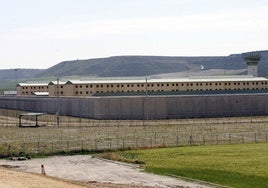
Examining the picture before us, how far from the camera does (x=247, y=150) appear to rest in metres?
54.2

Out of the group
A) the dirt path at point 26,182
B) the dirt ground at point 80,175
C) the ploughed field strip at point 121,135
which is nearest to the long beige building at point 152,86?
the ploughed field strip at point 121,135

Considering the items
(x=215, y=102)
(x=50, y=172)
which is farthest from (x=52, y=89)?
(x=50, y=172)

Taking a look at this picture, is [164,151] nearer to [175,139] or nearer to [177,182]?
[175,139]

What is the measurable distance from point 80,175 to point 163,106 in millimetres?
55486

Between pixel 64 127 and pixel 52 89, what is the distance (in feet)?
189

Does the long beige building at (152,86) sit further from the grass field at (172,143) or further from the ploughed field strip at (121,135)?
the ploughed field strip at (121,135)

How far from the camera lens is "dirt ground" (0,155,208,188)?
34656 millimetres

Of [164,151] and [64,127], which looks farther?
[64,127]

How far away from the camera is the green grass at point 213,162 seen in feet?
131

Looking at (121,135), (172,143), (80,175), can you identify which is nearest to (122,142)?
(172,143)

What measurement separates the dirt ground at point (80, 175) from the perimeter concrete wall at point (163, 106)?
135ft

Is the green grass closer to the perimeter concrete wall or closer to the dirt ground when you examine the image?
the dirt ground

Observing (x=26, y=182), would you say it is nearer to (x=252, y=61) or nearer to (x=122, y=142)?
(x=122, y=142)

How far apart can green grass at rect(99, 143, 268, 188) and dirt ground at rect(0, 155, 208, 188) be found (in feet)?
5.30
